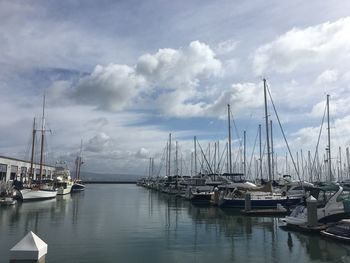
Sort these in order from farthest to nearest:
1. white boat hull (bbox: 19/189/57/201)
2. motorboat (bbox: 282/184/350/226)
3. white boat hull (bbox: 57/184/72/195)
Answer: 1. white boat hull (bbox: 57/184/72/195)
2. white boat hull (bbox: 19/189/57/201)
3. motorboat (bbox: 282/184/350/226)

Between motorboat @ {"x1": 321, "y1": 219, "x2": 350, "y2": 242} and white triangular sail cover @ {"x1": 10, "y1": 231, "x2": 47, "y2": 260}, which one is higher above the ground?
white triangular sail cover @ {"x1": 10, "y1": 231, "x2": 47, "y2": 260}

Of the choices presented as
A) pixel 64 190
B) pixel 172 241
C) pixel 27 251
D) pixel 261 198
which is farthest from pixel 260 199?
pixel 64 190

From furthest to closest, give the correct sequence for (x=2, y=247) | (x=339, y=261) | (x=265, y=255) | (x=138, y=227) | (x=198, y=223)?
(x=198, y=223) < (x=138, y=227) < (x=2, y=247) < (x=265, y=255) < (x=339, y=261)

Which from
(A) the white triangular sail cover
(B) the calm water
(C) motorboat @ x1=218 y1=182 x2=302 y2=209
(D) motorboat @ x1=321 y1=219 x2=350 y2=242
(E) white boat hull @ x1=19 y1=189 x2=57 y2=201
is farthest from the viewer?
(E) white boat hull @ x1=19 y1=189 x2=57 y2=201

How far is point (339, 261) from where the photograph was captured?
2081 centimetres

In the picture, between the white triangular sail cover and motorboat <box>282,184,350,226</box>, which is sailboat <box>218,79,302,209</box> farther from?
the white triangular sail cover

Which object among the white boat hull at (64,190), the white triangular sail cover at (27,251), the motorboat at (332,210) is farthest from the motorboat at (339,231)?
the white boat hull at (64,190)

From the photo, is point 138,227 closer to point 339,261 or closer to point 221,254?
point 221,254

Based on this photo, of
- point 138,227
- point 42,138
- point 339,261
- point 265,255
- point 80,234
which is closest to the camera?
point 339,261

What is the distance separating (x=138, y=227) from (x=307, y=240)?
15.6m

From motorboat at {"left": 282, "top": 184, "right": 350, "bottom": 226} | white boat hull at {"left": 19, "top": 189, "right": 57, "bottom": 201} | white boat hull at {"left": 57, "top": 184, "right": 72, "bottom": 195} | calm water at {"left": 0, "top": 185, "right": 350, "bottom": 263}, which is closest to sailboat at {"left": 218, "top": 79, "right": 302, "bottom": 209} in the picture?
calm water at {"left": 0, "top": 185, "right": 350, "bottom": 263}

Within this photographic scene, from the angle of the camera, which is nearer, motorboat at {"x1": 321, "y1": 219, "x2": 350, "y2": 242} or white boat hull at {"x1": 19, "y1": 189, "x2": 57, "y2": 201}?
motorboat at {"x1": 321, "y1": 219, "x2": 350, "y2": 242}

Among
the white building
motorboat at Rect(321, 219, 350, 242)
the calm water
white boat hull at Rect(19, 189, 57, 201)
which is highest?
the white building

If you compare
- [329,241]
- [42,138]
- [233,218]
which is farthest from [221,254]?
[42,138]
